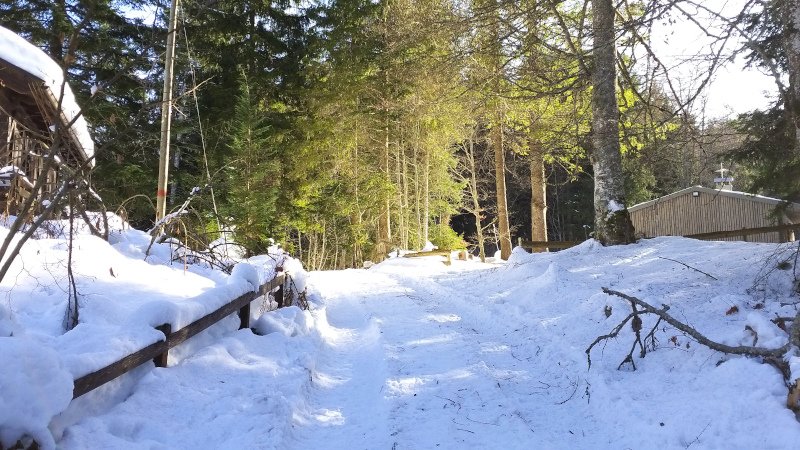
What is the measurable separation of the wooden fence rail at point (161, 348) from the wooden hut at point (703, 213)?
18457 millimetres

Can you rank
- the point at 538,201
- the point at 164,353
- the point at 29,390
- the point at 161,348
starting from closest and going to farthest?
the point at 29,390 → the point at 161,348 → the point at 164,353 → the point at 538,201

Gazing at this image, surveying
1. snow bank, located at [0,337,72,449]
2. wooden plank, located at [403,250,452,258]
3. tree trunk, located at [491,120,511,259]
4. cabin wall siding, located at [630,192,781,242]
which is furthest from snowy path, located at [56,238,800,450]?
cabin wall siding, located at [630,192,781,242]

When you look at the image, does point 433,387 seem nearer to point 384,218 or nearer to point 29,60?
point 29,60

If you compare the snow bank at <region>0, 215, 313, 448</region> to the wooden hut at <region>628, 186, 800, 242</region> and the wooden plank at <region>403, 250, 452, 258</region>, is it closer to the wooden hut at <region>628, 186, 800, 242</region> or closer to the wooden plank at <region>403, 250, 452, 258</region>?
the wooden plank at <region>403, 250, 452, 258</region>

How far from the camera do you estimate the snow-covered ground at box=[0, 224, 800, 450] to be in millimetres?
3180

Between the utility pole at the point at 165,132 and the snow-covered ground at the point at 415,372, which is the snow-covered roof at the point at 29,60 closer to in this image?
the utility pole at the point at 165,132

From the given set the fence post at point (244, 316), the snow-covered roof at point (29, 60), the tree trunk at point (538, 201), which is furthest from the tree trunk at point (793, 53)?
the tree trunk at point (538, 201)

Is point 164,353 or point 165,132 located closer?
point 164,353

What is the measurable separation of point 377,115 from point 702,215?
50.6 feet

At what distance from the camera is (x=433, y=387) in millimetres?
4688

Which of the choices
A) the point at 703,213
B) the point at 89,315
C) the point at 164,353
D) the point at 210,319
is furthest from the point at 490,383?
the point at 703,213

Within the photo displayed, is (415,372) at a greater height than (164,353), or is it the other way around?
(164,353)

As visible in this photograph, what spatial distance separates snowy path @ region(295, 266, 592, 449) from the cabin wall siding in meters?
16.7

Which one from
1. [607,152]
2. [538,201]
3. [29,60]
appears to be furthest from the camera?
[538,201]
